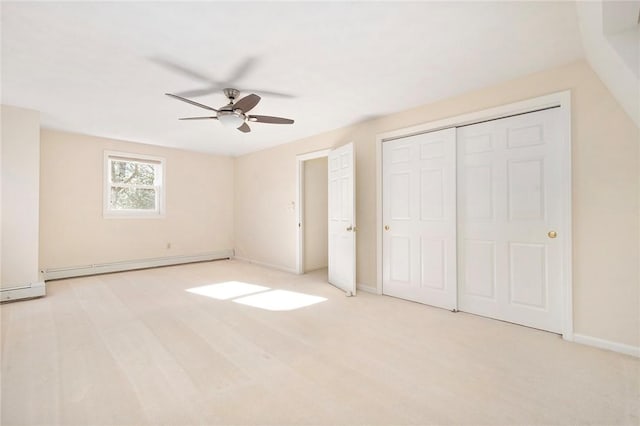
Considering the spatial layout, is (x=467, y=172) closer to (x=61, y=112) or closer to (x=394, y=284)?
(x=394, y=284)

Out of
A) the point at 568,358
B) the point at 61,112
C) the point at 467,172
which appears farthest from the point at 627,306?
the point at 61,112

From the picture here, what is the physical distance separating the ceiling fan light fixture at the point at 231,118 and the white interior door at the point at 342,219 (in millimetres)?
1569

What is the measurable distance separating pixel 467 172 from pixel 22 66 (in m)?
4.44

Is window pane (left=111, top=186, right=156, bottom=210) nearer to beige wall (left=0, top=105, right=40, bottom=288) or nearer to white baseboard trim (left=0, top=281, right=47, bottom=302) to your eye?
beige wall (left=0, top=105, right=40, bottom=288)

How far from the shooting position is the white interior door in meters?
3.91

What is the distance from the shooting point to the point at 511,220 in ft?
9.36

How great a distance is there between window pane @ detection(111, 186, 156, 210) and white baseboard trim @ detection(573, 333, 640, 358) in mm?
6623

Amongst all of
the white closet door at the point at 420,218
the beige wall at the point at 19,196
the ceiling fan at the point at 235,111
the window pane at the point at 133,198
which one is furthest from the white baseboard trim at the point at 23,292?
the white closet door at the point at 420,218

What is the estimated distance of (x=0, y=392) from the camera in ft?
5.66

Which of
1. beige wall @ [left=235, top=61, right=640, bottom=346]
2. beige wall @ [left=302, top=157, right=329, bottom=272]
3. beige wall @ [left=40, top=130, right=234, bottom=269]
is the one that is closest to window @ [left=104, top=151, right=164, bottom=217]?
beige wall @ [left=40, top=130, right=234, bottom=269]

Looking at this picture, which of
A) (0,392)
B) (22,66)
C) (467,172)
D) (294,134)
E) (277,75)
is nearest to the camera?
(0,392)

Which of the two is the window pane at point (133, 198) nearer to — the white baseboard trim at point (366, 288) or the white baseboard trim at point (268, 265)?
the white baseboard trim at point (268, 265)

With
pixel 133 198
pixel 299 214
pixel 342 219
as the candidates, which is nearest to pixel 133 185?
pixel 133 198

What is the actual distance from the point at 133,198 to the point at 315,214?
3.55 metres
